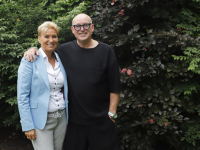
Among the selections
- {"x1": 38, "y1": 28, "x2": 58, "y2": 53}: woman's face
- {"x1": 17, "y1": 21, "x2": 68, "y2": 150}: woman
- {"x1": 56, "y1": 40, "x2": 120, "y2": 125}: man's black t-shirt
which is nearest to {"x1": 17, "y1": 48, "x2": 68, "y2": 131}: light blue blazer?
{"x1": 17, "y1": 21, "x2": 68, "y2": 150}: woman

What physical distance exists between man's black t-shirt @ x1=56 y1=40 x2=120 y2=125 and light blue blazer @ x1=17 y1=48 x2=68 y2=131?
297 mm

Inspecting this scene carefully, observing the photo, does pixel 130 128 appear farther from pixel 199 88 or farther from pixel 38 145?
pixel 38 145

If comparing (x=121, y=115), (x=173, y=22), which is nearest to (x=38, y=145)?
(x=121, y=115)

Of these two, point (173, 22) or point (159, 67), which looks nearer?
point (159, 67)

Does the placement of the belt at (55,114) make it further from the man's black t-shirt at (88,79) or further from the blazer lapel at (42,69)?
the blazer lapel at (42,69)

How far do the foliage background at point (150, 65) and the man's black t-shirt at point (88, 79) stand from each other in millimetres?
630

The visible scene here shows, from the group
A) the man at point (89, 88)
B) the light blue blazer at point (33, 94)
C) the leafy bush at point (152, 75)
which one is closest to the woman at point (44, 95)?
the light blue blazer at point (33, 94)

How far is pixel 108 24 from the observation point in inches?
123

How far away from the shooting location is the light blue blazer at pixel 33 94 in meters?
1.84

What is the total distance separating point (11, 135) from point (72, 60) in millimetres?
2816

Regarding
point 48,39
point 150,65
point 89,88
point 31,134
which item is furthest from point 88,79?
point 150,65

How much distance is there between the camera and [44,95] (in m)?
1.89

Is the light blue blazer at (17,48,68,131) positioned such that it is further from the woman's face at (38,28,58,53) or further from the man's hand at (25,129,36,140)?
the woman's face at (38,28,58,53)

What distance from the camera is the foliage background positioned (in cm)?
270
